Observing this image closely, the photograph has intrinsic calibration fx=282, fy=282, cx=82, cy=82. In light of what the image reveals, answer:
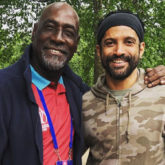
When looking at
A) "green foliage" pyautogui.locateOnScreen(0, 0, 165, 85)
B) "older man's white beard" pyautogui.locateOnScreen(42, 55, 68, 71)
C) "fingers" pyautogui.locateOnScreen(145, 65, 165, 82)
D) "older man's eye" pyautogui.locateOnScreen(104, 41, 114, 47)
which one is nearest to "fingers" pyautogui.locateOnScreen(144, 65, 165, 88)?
"fingers" pyautogui.locateOnScreen(145, 65, 165, 82)

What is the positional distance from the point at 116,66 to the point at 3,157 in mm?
→ 1528

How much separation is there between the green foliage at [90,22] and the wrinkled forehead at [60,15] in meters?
5.02

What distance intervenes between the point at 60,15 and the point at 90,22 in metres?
6.17

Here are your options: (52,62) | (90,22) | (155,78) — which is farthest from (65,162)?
(90,22)

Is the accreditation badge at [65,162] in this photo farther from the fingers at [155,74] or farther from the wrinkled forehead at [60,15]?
the wrinkled forehead at [60,15]

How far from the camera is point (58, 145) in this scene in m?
3.09

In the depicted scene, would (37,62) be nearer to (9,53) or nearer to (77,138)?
(77,138)

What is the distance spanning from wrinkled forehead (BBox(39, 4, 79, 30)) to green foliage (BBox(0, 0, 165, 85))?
16.5 ft

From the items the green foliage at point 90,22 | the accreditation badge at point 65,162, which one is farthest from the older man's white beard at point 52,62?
the green foliage at point 90,22

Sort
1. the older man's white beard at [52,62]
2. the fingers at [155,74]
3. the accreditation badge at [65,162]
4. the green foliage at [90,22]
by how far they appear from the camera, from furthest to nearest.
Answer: the green foliage at [90,22] → the fingers at [155,74] → the older man's white beard at [52,62] → the accreditation badge at [65,162]

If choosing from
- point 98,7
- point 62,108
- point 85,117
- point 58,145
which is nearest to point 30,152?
point 58,145

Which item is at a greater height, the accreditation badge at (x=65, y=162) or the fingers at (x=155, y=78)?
the fingers at (x=155, y=78)

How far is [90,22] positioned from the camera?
30.4 feet

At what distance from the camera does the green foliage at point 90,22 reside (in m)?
8.67
